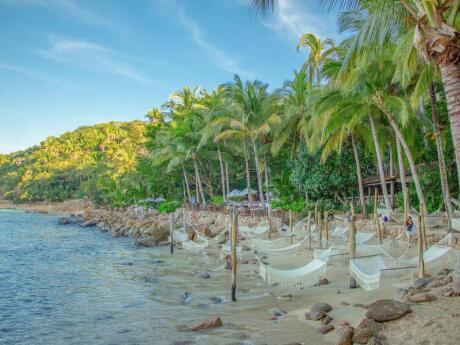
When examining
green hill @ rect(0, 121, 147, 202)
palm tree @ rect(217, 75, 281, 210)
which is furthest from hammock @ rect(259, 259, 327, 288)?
green hill @ rect(0, 121, 147, 202)

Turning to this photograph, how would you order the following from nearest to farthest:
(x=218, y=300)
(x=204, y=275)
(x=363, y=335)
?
(x=363, y=335)
(x=218, y=300)
(x=204, y=275)

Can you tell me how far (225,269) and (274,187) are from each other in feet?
34.6

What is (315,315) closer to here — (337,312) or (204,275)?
(337,312)

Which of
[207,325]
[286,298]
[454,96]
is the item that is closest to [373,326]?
[207,325]

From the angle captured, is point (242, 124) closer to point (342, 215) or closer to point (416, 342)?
point (342, 215)

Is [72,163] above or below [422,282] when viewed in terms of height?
above

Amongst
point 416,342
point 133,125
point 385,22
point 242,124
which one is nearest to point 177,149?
point 242,124

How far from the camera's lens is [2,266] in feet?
47.3

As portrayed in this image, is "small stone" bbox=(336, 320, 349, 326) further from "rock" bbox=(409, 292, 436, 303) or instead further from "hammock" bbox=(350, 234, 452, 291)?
"rock" bbox=(409, 292, 436, 303)

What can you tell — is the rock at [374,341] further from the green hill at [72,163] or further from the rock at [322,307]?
the green hill at [72,163]

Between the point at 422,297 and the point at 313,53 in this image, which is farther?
the point at 313,53

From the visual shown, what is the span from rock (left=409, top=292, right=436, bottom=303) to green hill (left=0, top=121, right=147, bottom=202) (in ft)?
152

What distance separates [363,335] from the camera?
4785 millimetres

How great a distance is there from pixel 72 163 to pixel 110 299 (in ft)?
212
